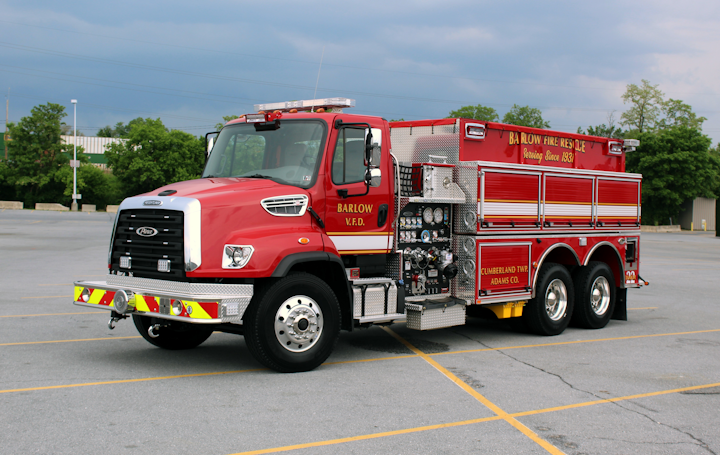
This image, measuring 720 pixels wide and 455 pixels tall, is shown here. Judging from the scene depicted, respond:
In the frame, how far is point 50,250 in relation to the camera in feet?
75.6

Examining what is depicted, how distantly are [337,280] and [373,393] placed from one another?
5.13 ft

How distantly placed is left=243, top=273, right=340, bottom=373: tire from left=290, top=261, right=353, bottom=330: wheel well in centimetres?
28

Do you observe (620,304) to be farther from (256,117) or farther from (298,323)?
(256,117)

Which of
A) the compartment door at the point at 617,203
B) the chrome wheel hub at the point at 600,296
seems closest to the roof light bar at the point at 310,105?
the compartment door at the point at 617,203

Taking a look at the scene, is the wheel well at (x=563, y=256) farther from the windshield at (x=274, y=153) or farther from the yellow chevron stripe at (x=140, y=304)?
the yellow chevron stripe at (x=140, y=304)

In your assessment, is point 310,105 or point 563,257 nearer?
point 310,105

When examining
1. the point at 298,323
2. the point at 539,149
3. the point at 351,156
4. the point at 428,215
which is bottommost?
the point at 298,323

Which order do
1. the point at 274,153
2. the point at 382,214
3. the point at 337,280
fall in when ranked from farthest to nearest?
the point at 382,214 < the point at 274,153 < the point at 337,280

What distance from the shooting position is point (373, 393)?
641 cm

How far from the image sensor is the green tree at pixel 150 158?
75.8m

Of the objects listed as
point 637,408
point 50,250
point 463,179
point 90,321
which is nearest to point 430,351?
point 463,179

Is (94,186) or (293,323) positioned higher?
(94,186)

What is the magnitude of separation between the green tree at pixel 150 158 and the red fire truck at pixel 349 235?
68.9 meters

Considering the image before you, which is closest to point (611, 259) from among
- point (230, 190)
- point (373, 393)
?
point (373, 393)
